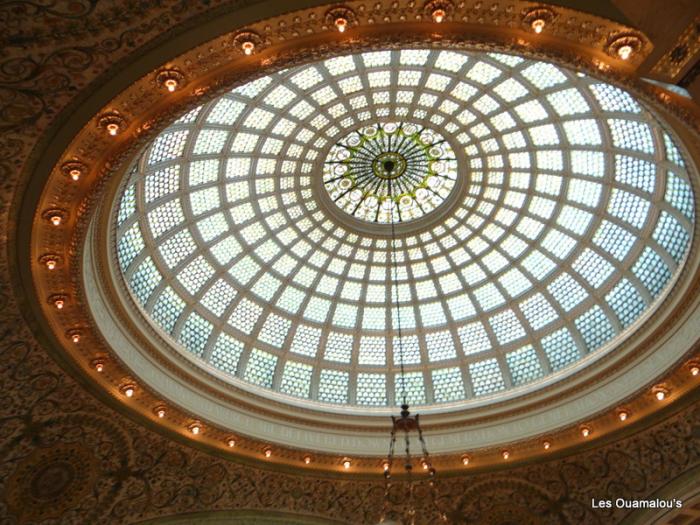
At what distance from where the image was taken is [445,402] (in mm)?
18828

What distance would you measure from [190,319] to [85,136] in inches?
347

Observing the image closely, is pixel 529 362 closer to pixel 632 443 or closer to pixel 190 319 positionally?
pixel 632 443

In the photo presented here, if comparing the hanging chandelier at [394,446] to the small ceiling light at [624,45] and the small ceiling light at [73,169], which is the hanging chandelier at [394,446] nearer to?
the small ceiling light at [73,169]

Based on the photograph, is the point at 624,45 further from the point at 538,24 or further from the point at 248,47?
the point at 248,47

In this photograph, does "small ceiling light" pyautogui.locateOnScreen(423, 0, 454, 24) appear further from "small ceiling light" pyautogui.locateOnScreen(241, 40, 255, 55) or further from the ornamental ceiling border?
"small ceiling light" pyautogui.locateOnScreen(241, 40, 255, 55)

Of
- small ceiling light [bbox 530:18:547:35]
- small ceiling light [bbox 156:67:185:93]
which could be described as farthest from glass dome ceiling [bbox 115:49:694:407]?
small ceiling light [bbox 530:18:547:35]

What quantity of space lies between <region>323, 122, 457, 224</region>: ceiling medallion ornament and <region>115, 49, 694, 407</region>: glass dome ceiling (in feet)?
0.50

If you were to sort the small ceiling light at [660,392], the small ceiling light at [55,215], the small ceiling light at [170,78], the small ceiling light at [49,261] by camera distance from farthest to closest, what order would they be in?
the small ceiling light at [660,392]
the small ceiling light at [49,261]
the small ceiling light at [55,215]
the small ceiling light at [170,78]

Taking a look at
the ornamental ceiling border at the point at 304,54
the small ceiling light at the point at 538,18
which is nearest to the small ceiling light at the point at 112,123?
the ornamental ceiling border at the point at 304,54

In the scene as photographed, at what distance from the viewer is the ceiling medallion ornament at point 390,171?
59.1 ft

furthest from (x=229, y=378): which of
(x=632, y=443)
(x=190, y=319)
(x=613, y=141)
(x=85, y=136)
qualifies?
(x=613, y=141)

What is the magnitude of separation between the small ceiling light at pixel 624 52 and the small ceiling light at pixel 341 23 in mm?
4099

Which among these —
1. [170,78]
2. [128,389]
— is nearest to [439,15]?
[170,78]

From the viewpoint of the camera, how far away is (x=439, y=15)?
8594 millimetres
